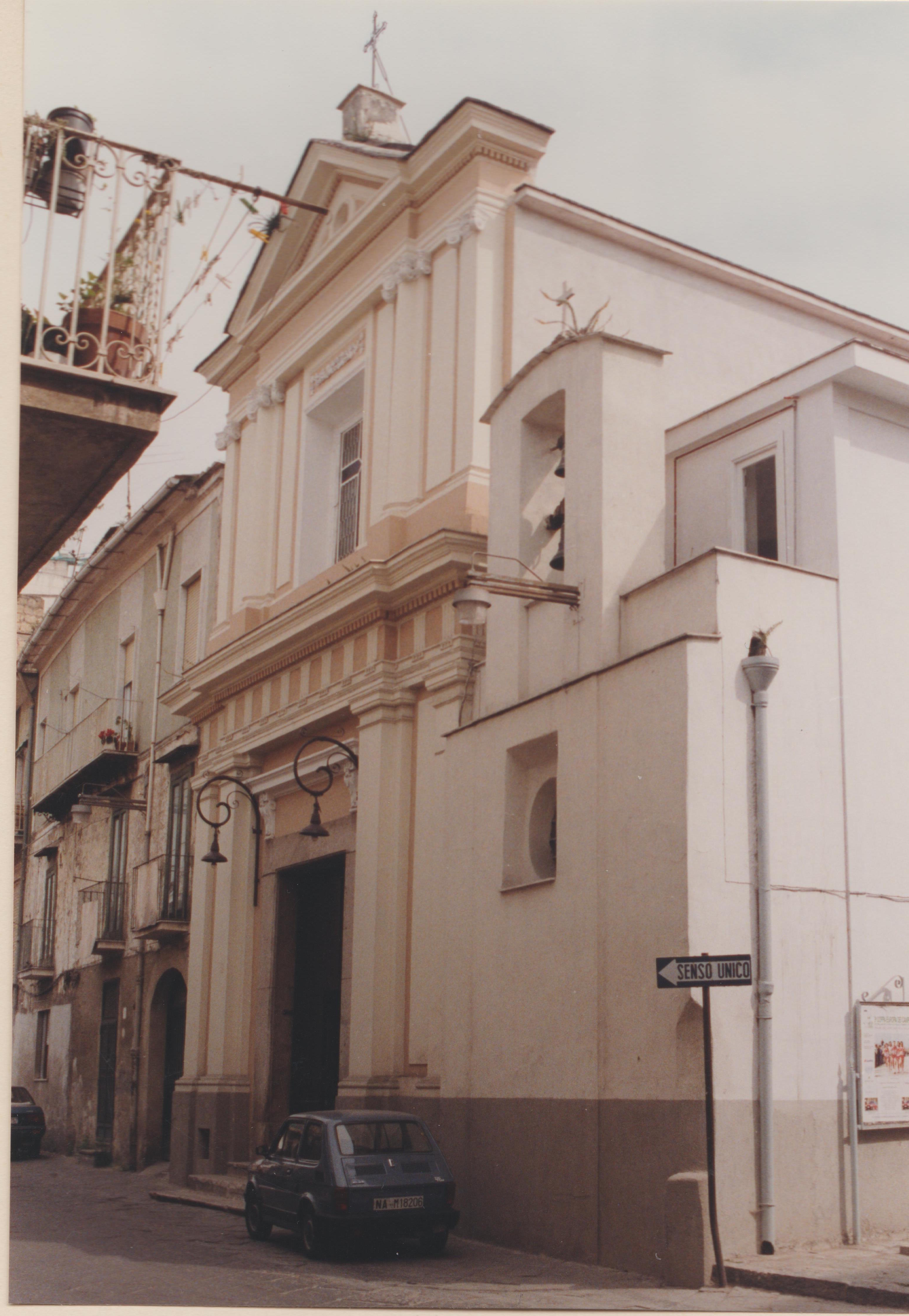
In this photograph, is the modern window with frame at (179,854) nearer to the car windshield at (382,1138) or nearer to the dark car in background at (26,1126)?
the dark car in background at (26,1126)

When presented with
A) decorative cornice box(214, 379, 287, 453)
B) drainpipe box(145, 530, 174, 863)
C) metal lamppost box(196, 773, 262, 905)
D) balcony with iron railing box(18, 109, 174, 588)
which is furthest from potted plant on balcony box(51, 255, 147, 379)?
drainpipe box(145, 530, 174, 863)

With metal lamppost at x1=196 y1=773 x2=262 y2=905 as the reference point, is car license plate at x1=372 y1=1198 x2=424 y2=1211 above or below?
below

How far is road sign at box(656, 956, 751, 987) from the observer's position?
384 inches

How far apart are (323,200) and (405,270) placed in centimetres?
203

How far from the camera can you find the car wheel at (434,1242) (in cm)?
1198

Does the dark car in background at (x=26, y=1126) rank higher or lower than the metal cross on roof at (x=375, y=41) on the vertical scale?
lower

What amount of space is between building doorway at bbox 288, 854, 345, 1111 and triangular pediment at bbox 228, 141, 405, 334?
743cm

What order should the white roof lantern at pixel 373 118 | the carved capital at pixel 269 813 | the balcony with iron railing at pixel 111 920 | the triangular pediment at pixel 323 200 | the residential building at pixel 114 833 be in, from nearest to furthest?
the white roof lantern at pixel 373 118 < the triangular pediment at pixel 323 200 < the carved capital at pixel 269 813 < the residential building at pixel 114 833 < the balcony with iron railing at pixel 111 920

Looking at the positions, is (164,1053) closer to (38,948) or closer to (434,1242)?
(38,948)

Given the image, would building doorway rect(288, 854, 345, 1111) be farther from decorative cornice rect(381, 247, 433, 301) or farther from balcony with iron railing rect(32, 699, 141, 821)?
balcony with iron railing rect(32, 699, 141, 821)

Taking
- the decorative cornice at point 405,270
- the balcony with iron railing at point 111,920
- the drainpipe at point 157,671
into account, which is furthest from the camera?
the drainpipe at point 157,671

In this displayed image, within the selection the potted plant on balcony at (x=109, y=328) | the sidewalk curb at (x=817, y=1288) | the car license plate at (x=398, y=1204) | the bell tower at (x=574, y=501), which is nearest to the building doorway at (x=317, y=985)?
A: the bell tower at (x=574, y=501)

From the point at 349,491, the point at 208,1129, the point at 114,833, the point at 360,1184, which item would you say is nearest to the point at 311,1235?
the point at 360,1184

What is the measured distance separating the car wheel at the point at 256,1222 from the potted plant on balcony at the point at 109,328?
25.4 ft
